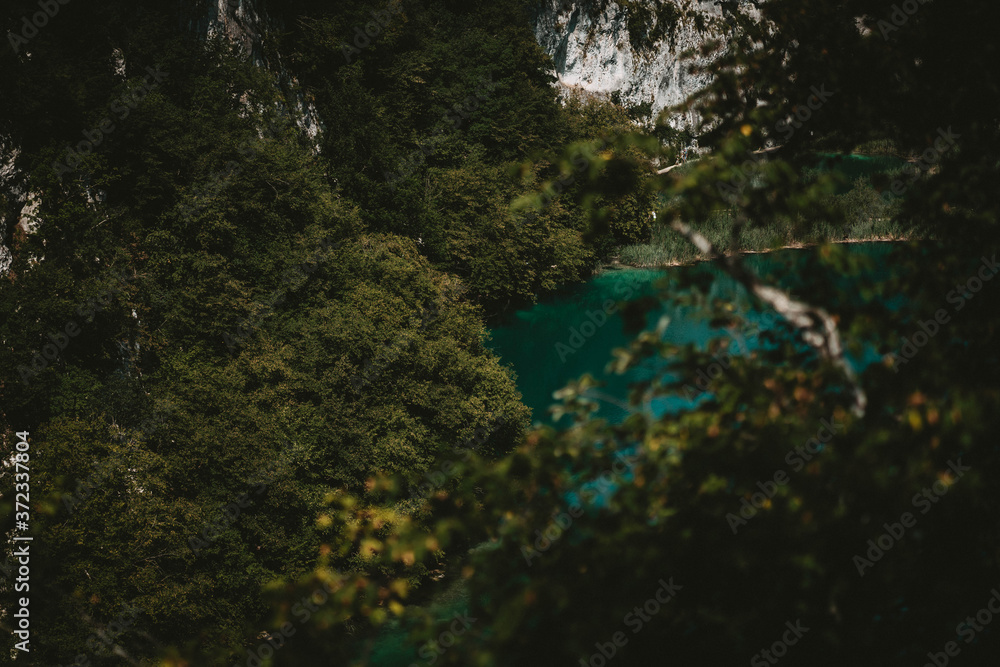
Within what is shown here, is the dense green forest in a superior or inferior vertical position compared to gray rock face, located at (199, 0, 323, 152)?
inferior

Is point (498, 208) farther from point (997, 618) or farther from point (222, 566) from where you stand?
point (997, 618)

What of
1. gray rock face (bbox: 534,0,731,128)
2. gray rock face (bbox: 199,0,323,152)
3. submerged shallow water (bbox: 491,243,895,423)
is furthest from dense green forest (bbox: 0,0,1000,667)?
gray rock face (bbox: 534,0,731,128)

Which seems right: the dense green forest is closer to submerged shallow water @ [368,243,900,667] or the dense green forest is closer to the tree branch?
the tree branch

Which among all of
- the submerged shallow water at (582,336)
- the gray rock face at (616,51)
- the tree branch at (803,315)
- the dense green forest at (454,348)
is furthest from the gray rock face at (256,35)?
the gray rock face at (616,51)

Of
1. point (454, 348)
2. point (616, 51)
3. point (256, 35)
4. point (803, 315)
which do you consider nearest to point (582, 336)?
point (454, 348)

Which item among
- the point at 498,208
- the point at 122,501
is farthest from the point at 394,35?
the point at 122,501

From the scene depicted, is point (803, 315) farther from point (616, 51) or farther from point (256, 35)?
point (616, 51)
